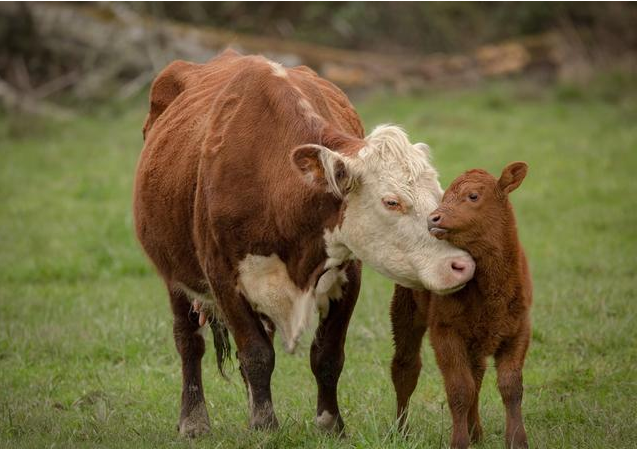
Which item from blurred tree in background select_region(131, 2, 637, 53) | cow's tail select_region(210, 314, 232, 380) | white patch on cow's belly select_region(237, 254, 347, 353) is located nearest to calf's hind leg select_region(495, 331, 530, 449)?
white patch on cow's belly select_region(237, 254, 347, 353)

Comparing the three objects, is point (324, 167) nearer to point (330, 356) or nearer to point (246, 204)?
point (246, 204)

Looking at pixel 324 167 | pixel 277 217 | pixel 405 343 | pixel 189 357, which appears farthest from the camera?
pixel 189 357

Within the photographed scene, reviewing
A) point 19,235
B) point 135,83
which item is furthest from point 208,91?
point 135,83

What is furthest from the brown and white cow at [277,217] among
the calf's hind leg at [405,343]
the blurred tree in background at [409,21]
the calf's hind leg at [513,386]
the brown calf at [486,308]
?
the blurred tree in background at [409,21]

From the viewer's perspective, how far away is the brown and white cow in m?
5.13

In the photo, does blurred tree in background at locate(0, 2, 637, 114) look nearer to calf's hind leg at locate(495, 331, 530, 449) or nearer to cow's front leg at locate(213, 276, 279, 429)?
cow's front leg at locate(213, 276, 279, 429)

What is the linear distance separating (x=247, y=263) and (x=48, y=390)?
233cm

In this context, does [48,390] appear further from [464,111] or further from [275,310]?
[464,111]

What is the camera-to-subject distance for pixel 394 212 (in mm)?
5094

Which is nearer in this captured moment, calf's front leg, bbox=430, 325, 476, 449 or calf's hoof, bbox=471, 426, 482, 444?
calf's front leg, bbox=430, 325, 476, 449

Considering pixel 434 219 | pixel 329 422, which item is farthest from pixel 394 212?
pixel 329 422

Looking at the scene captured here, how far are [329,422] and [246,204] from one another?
4.42 ft

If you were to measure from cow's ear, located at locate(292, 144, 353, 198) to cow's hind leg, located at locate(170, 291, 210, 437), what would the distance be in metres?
1.75

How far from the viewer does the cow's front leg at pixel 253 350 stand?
5.77m
